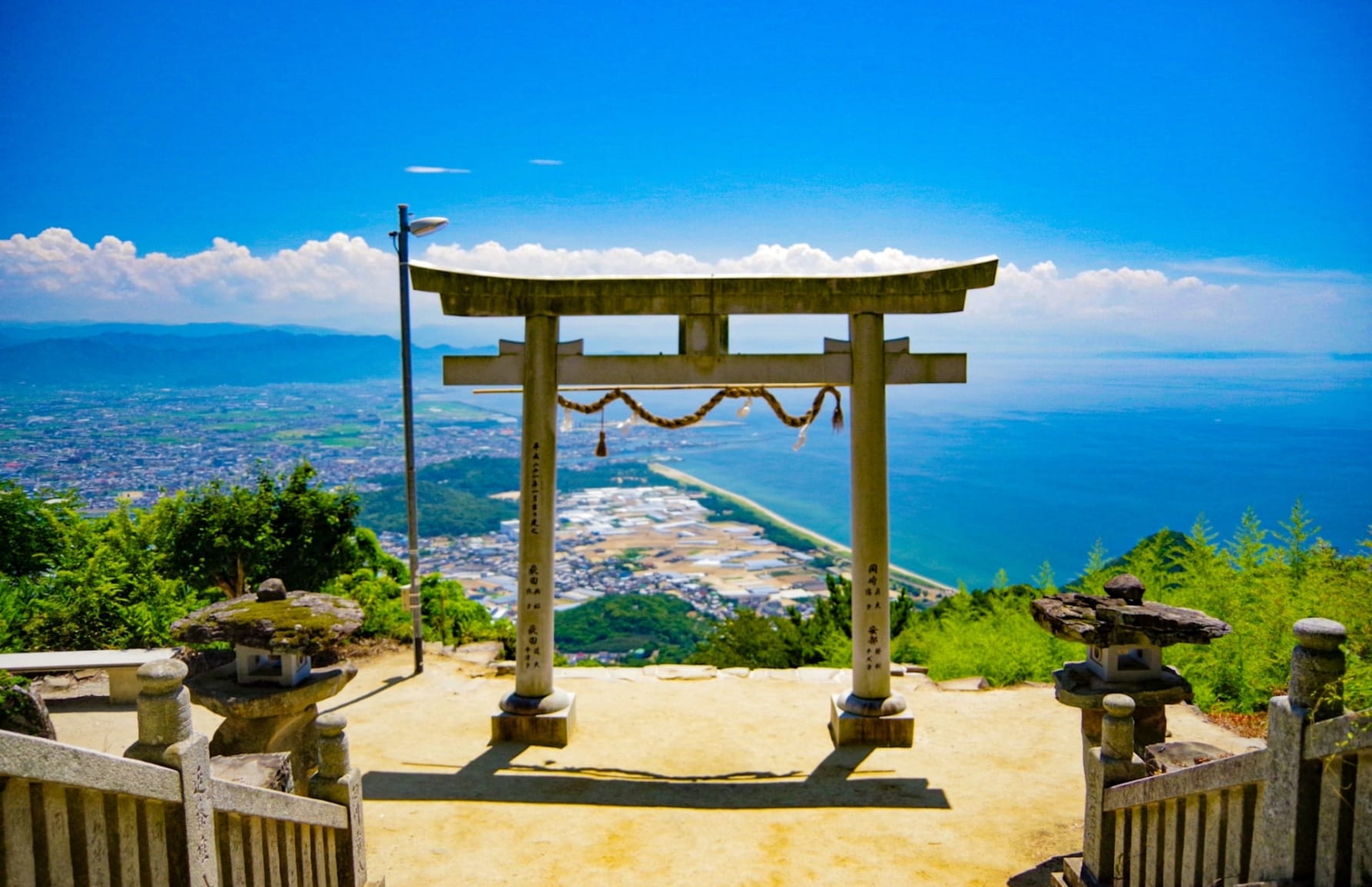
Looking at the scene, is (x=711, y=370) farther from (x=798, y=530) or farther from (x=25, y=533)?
(x=798, y=530)

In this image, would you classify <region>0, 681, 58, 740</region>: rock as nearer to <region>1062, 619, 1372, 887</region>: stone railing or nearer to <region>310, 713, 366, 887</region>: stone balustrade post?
<region>310, 713, 366, 887</region>: stone balustrade post

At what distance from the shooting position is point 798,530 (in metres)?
40.7

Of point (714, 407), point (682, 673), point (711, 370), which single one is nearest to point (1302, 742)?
point (711, 370)

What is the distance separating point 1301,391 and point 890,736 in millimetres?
69958

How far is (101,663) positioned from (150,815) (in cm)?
675

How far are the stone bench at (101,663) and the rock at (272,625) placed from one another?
8.16ft

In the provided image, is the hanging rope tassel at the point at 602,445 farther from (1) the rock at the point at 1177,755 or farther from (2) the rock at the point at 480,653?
(1) the rock at the point at 1177,755

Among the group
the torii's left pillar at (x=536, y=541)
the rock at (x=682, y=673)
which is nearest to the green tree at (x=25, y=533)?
the torii's left pillar at (x=536, y=541)

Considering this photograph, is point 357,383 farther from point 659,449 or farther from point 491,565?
point 491,565

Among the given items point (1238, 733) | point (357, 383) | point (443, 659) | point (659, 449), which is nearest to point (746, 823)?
point (1238, 733)

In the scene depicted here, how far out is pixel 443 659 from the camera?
1068 centimetres

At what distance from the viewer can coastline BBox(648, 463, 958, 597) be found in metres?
34.0

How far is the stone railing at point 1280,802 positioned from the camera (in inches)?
122

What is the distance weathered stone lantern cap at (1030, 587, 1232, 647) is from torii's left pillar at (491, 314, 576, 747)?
426cm
